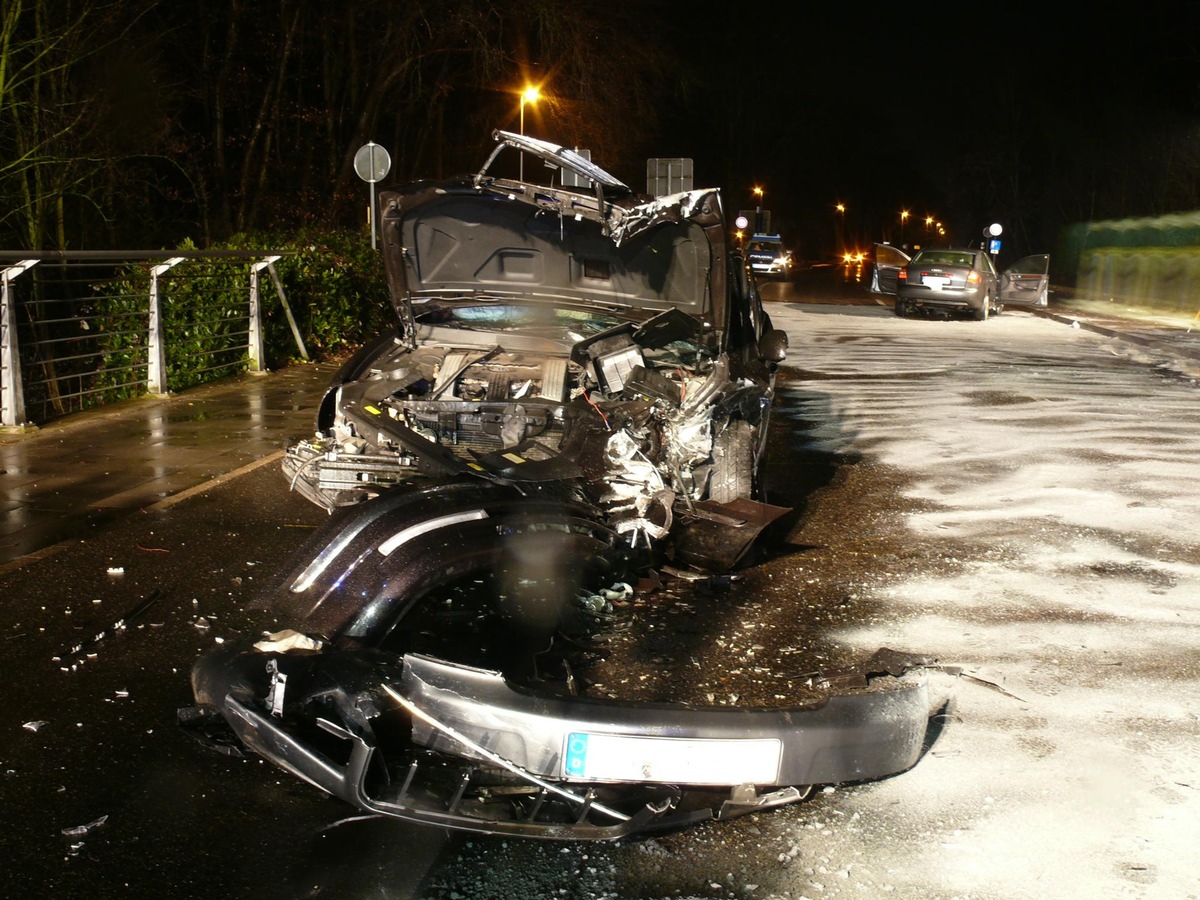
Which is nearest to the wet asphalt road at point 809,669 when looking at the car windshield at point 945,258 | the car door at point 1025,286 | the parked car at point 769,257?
the car windshield at point 945,258

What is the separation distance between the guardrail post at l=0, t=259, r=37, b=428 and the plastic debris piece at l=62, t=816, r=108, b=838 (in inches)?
269

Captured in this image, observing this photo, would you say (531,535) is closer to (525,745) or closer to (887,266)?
(525,745)

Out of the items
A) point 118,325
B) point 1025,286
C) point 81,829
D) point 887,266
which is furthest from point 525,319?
point 887,266

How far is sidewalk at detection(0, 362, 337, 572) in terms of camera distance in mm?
6910

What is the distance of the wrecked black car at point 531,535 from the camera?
3268 millimetres

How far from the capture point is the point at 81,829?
3352mm

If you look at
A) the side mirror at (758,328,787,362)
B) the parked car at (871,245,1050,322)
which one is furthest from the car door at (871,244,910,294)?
the side mirror at (758,328,787,362)

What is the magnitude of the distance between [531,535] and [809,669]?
4.05 ft

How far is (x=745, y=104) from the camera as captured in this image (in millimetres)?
63156

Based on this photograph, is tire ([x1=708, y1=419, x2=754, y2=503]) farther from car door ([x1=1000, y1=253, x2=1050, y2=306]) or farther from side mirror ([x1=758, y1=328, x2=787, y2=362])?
car door ([x1=1000, y1=253, x2=1050, y2=306])

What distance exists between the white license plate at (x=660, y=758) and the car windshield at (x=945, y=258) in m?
21.8

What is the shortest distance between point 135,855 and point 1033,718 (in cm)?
302

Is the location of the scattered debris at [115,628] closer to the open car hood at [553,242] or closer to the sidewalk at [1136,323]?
the open car hood at [553,242]

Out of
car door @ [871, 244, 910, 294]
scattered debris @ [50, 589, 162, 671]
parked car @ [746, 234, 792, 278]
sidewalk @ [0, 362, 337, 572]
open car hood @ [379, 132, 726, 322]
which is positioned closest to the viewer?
scattered debris @ [50, 589, 162, 671]
